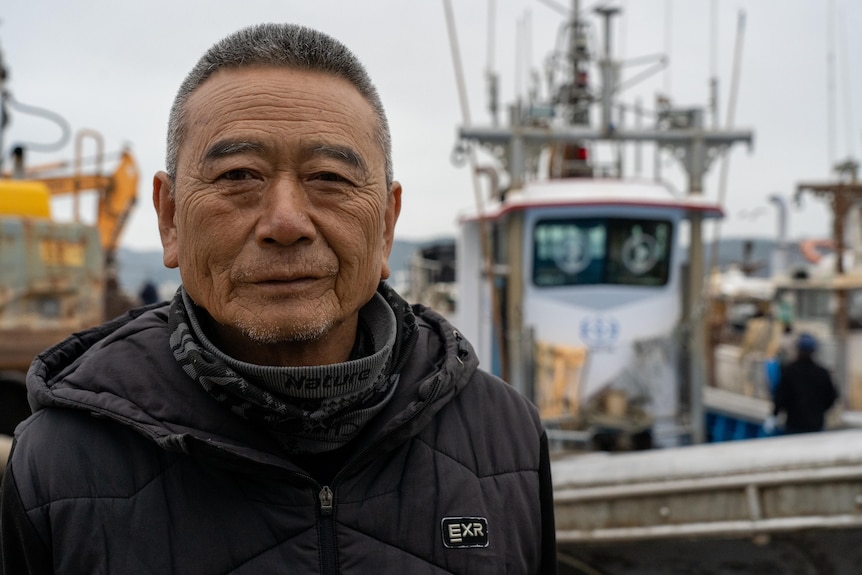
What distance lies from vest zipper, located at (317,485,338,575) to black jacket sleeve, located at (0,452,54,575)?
0.45 m

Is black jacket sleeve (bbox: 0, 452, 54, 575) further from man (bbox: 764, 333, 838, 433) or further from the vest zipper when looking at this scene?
man (bbox: 764, 333, 838, 433)

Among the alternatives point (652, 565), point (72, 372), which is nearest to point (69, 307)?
point (652, 565)

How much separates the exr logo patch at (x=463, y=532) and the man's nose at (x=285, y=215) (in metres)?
0.58

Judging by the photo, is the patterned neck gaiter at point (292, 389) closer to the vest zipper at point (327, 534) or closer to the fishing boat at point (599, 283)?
the vest zipper at point (327, 534)

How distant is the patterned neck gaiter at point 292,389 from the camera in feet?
4.29

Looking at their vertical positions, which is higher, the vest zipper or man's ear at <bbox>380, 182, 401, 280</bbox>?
man's ear at <bbox>380, 182, 401, 280</bbox>

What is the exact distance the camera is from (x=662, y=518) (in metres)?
4.46

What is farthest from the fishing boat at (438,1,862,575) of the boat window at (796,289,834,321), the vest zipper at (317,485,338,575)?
the vest zipper at (317,485,338,575)

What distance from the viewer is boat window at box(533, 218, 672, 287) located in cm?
802

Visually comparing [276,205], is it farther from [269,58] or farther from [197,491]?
[197,491]

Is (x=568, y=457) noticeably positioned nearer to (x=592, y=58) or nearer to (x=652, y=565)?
(x=652, y=565)

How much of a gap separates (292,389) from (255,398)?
2.5 inches

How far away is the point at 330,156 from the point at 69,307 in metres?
7.91

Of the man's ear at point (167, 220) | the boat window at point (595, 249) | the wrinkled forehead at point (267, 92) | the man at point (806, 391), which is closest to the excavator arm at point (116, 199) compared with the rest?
the boat window at point (595, 249)
